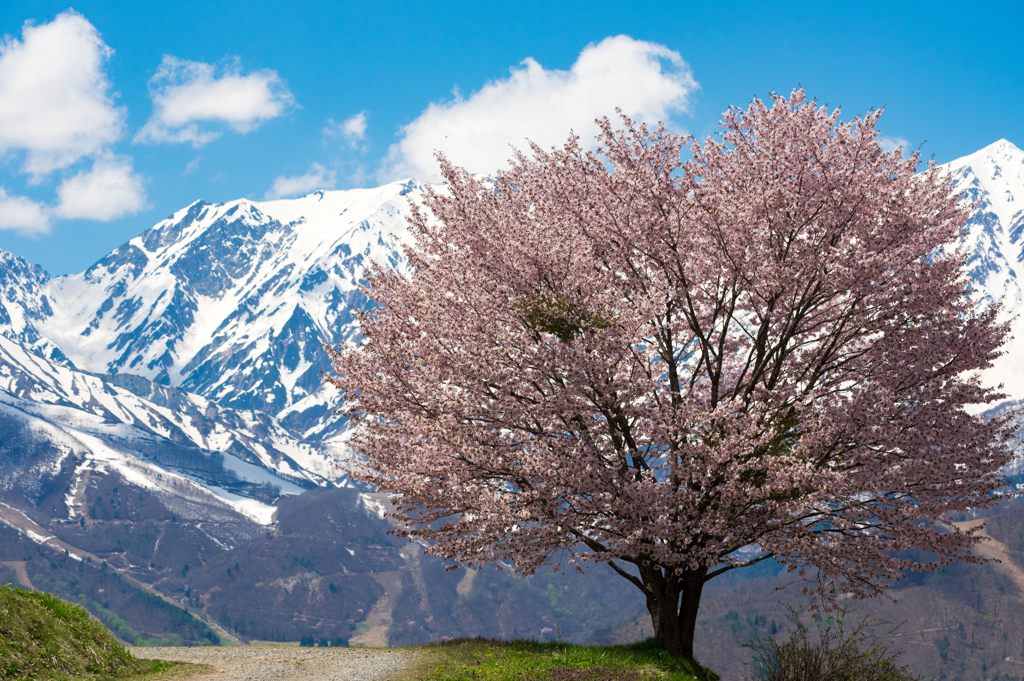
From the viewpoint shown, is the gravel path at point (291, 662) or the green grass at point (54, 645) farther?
the gravel path at point (291, 662)

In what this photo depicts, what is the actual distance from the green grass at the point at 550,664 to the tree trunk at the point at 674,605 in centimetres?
49

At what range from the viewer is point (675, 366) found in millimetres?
19875

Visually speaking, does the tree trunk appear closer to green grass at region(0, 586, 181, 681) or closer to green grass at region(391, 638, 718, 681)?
green grass at region(391, 638, 718, 681)

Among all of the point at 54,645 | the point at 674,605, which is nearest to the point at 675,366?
the point at 674,605

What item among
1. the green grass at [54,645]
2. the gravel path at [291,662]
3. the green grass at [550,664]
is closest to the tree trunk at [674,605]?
the green grass at [550,664]

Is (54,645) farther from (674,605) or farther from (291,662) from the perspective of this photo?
(674,605)

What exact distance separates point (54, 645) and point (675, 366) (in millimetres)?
14225

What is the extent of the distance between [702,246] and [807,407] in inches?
174

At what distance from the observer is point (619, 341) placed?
55.7 ft

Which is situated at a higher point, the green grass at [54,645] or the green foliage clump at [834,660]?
the green foliage clump at [834,660]

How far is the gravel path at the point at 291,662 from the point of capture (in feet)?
59.1

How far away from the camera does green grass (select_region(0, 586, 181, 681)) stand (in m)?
14.9

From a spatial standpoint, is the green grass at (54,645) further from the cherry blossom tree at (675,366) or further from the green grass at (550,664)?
the cherry blossom tree at (675,366)

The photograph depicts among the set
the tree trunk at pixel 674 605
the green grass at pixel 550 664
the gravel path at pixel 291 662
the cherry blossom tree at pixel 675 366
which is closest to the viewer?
the green grass at pixel 550 664
